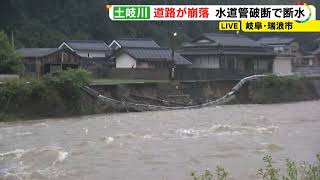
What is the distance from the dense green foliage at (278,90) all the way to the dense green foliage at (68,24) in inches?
1015

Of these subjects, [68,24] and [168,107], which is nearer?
[168,107]

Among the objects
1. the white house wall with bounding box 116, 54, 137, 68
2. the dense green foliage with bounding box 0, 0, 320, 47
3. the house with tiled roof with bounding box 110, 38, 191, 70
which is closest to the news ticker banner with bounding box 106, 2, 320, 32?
the house with tiled roof with bounding box 110, 38, 191, 70

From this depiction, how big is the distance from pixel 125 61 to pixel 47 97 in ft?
59.9

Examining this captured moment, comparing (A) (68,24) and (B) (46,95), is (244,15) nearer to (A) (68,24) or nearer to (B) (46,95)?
(B) (46,95)

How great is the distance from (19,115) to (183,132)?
28.7 ft

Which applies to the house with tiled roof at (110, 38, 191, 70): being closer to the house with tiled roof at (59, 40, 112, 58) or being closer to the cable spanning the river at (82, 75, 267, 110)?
the house with tiled roof at (59, 40, 112, 58)

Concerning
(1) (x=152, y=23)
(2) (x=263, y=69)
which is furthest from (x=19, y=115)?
(1) (x=152, y=23)

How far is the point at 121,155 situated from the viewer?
1448 cm

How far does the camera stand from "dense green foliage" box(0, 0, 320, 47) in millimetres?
52969

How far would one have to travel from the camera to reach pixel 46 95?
2458 cm

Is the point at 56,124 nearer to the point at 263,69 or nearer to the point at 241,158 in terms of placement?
the point at 241,158

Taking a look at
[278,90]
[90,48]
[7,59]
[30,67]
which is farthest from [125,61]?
[278,90]

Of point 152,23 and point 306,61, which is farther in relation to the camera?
point 152,23

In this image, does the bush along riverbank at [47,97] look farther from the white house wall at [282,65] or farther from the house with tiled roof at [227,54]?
the white house wall at [282,65]
